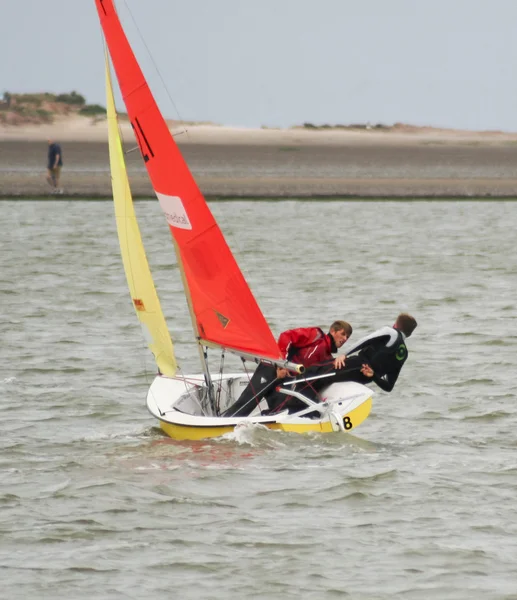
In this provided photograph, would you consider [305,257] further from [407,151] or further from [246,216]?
[407,151]

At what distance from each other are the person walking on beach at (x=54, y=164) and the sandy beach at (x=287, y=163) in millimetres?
414

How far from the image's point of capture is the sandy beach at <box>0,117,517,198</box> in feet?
143

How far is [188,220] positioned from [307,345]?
5.82 feet

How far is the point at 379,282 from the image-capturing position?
27.3m

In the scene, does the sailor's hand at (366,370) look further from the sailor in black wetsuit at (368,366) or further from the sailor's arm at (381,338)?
the sailor's arm at (381,338)

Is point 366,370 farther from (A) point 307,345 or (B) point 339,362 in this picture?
(A) point 307,345

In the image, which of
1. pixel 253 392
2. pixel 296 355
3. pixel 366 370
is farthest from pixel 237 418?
pixel 366 370

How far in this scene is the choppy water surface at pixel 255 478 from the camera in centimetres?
977

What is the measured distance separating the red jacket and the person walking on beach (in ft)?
80.0

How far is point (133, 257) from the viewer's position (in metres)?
14.0

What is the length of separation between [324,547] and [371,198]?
3401 centimetres

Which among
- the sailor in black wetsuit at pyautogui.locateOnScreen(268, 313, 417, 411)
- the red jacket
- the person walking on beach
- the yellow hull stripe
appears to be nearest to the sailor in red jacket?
the red jacket

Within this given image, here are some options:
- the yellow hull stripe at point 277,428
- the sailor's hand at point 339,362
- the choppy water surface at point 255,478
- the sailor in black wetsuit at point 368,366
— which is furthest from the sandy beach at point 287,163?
the yellow hull stripe at point 277,428

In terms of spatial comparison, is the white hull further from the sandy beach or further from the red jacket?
the sandy beach
